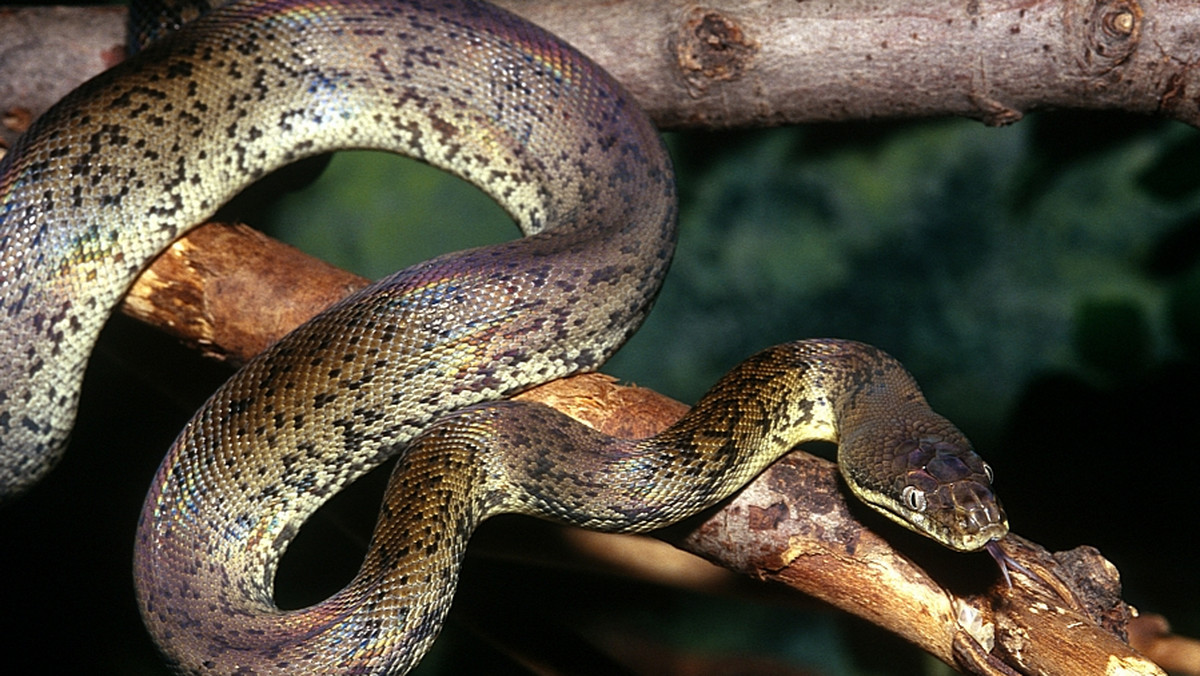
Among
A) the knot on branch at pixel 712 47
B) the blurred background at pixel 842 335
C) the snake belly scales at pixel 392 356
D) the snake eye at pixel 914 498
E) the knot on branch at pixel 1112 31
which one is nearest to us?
the snake eye at pixel 914 498

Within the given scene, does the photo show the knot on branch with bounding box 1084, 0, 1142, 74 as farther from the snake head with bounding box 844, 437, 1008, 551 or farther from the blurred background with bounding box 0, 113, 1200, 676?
the snake head with bounding box 844, 437, 1008, 551

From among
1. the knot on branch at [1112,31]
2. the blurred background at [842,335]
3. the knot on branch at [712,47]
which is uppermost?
the knot on branch at [1112,31]

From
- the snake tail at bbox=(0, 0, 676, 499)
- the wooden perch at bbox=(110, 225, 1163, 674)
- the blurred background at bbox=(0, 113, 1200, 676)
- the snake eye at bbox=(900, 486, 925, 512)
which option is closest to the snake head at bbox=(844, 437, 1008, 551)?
the snake eye at bbox=(900, 486, 925, 512)

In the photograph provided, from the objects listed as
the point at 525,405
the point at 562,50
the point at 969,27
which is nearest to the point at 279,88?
the point at 562,50

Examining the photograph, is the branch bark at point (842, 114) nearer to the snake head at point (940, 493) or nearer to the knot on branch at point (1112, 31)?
the knot on branch at point (1112, 31)

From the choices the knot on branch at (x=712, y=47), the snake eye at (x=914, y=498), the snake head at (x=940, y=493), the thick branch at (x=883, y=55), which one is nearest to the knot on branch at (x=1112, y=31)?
the thick branch at (x=883, y=55)

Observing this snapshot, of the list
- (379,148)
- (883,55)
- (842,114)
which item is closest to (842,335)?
(842,114)

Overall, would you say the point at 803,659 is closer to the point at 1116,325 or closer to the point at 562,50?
the point at 1116,325
